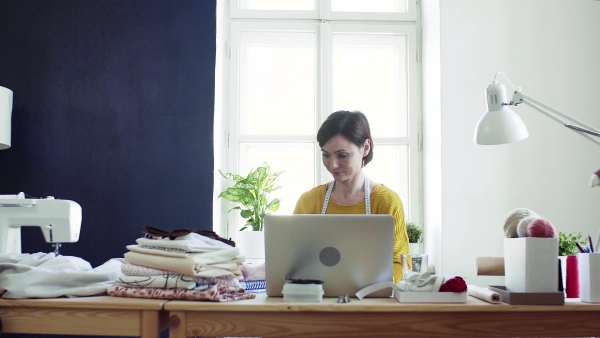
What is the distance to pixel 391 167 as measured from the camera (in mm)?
3604

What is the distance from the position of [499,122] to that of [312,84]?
1.69m

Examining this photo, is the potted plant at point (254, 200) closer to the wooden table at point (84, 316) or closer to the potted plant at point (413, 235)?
the potted plant at point (413, 235)

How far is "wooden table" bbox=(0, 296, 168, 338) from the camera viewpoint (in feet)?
4.73

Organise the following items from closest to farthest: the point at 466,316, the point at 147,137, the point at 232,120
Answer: the point at 466,316 → the point at 147,137 → the point at 232,120

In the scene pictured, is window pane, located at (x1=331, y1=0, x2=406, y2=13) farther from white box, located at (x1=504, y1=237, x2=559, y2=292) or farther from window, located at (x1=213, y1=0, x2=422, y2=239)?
white box, located at (x1=504, y1=237, x2=559, y2=292)

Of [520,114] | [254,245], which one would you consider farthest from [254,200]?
[520,114]

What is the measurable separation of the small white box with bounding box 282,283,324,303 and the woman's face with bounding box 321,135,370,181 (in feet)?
3.10

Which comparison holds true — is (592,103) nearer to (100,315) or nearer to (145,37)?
(145,37)

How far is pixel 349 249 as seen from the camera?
1519mm

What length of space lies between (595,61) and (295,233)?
8.52ft

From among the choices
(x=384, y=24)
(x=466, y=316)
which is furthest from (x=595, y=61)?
(x=466, y=316)

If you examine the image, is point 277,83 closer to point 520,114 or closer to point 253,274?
point 520,114

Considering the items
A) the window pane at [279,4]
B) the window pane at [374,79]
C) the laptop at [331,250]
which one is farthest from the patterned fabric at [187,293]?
the window pane at [279,4]

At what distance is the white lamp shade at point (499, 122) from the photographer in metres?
2.11
